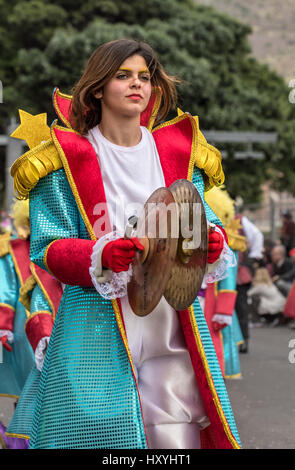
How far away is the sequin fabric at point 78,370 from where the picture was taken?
3.01 meters

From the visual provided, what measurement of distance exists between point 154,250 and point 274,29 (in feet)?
395

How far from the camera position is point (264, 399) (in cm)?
783

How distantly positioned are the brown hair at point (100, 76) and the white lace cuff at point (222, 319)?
316 centimetres

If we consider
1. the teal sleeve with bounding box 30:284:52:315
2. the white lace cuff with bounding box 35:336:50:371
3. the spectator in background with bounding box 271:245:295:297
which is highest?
the teal sleeve with bounding box 30:284:52:315

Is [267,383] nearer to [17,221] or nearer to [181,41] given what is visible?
[17,221]

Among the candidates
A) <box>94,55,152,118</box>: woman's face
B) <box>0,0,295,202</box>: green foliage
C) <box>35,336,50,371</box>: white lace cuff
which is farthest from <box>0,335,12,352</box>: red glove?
<box>0,0,295,202</box>: green foliage

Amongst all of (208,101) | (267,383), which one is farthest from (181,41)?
(267,383)

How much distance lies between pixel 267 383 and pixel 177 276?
240 inches

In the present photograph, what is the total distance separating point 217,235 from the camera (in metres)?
3.16

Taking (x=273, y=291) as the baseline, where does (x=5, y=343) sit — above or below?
above

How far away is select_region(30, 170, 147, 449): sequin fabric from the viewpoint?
3.01 metres

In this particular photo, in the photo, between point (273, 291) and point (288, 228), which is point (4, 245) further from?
point (288, 228)

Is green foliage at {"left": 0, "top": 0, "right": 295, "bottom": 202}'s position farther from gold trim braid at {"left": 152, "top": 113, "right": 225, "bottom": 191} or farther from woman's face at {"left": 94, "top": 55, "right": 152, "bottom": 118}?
woman's face at {"left": 94, "top": 55, "right": 152, "bottom": 118}

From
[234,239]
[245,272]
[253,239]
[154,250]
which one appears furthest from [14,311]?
[253,239]
